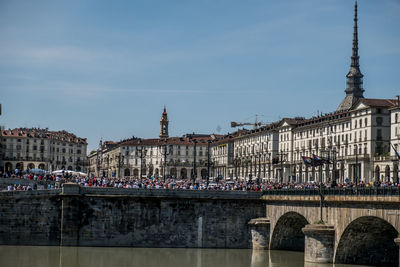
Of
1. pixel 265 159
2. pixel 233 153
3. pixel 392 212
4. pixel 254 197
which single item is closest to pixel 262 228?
pixel 254 197

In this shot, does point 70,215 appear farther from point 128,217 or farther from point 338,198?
point 338,198

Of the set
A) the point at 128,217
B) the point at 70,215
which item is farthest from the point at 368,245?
the point at 70,215

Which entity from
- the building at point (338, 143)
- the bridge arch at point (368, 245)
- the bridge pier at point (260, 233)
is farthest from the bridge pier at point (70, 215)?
the building at point (338, 143)

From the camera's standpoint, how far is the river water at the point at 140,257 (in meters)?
57.7

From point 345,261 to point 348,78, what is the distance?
429 feet

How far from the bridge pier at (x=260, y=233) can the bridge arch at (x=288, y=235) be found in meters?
0.83

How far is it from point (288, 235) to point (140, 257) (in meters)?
13.3

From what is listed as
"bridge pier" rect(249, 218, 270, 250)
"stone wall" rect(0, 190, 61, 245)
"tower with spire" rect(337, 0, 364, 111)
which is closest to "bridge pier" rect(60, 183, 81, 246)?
"stone wall" rect(0, 190, 61, 245)

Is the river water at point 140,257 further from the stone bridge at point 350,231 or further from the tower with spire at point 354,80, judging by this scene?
the tower with spire at point 354,80

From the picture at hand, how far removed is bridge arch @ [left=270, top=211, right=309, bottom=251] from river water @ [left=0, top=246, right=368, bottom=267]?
3.73 feet

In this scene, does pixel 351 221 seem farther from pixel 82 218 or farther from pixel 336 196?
pixel 82 218

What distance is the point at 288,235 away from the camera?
6669cm

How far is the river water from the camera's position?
57.7 metres

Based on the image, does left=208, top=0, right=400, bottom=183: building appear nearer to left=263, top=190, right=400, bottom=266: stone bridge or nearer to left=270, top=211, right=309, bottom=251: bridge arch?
left=270, top=211, right=309, bottom=251: bridge arch
